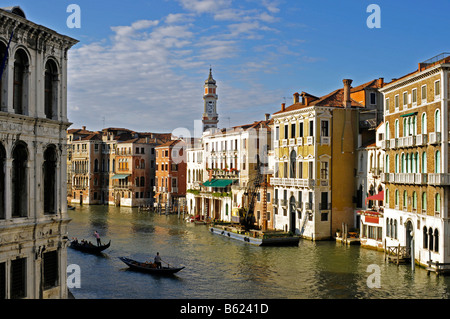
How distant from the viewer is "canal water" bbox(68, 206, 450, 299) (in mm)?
21766

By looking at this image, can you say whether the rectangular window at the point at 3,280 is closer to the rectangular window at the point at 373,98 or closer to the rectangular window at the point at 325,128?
the rectangular window at the point at 325,128

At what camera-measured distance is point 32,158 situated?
49.6 ft

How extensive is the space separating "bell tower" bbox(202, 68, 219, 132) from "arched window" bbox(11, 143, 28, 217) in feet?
191

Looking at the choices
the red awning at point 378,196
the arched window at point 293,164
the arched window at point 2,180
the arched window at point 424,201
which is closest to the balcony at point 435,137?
the arched window at point 424,201

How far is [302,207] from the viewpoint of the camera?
38.6 meters

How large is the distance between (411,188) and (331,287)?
27.0 feet

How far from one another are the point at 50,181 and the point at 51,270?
2.59 meters

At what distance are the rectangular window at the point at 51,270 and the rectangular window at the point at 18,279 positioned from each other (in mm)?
829

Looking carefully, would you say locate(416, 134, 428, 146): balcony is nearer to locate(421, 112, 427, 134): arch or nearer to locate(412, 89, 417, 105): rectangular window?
locate(421, 112, 427, 134): arch

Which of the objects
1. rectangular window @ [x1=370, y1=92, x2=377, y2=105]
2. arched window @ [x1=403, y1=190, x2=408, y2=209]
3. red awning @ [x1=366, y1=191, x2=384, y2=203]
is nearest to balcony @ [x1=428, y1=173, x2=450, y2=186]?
arched window @ [x1=403, y1=190, x2=408, y2=209]

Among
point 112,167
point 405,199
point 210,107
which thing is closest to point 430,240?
point 405,199

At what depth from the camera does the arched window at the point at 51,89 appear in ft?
52.6

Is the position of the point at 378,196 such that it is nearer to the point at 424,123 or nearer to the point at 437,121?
the point at 424,123
